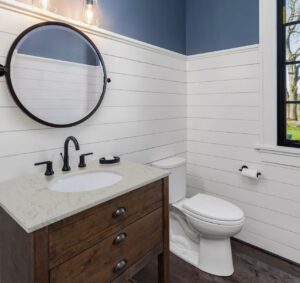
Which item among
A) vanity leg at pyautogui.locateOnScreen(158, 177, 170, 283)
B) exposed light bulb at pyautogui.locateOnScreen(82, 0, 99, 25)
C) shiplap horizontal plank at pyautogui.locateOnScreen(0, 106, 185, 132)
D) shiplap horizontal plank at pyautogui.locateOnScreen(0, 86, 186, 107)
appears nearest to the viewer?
shiplap horizontal plank at pyautogui.locateOnScreen(0, 106, 185, 132)

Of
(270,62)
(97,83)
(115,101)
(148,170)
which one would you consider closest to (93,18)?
(97,83)

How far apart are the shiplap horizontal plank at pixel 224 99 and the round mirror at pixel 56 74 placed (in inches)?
42.0

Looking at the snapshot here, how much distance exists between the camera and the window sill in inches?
69.9

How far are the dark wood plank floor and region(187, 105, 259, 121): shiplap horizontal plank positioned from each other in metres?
1.15

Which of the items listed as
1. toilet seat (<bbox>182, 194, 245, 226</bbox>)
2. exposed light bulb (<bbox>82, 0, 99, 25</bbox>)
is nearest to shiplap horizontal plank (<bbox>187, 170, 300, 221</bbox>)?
toilet seat (<bbox>182, 194, 245, 226</bbox>)

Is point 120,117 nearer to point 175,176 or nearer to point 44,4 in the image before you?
point 175,176

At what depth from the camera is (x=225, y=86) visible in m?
2.13

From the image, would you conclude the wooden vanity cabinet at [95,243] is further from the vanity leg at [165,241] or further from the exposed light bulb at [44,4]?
the exposed light bulb at [44,4]

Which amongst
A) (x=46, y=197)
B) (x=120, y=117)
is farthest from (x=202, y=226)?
(x=46, y=197)

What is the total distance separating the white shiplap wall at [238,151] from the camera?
74.3 inches

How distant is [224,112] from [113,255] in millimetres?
1576

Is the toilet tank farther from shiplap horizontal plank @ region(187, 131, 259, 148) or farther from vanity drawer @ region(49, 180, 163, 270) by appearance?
vanity drawer @ region(49, 180, 163, 270)

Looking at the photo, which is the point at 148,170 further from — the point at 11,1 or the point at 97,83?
the point at 11,1

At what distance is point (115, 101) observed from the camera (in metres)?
1.75
